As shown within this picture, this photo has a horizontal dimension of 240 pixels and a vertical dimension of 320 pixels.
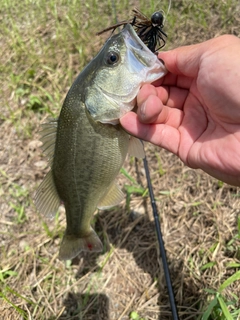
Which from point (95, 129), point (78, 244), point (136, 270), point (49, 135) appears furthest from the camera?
point (136, 270)

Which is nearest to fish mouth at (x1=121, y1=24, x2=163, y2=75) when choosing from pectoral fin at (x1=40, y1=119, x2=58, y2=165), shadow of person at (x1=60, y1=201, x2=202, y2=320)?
pectoral fin at (x1=40, y1=119, x2=58, y2=165)

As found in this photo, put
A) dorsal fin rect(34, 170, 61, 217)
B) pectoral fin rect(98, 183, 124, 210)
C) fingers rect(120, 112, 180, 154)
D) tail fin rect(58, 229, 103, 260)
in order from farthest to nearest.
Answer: tail fin rect(58, 229, 103, 260) → pectoral fin rect(98, 183, 124, 210) → dorsal fin rect(34, 170, 61, 217) → fingers rect(120, 112, 180, 154)

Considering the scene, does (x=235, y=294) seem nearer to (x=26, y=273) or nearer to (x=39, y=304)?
(x=39, y=304)

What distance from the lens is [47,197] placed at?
220 cm

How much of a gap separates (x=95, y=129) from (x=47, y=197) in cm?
64

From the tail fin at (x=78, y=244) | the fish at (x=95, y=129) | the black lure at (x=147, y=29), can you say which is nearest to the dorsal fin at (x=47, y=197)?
the fish at (x=95, y=129)

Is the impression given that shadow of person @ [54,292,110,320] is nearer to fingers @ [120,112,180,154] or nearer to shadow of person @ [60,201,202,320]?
shadow of person @ [60,201,202,320]

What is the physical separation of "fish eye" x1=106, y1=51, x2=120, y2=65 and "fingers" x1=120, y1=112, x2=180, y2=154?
0.29 meters

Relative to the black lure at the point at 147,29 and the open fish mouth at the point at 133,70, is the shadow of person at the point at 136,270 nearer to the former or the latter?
the open fish mouth at the point at 133,70

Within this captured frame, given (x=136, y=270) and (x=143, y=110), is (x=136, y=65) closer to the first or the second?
(x=143, y=110)

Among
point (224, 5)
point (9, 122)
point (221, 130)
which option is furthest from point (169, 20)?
point (221, 130)

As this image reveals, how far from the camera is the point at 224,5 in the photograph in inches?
163

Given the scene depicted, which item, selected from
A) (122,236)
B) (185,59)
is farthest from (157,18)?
(122,236)

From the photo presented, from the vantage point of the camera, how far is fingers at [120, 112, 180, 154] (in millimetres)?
1812
